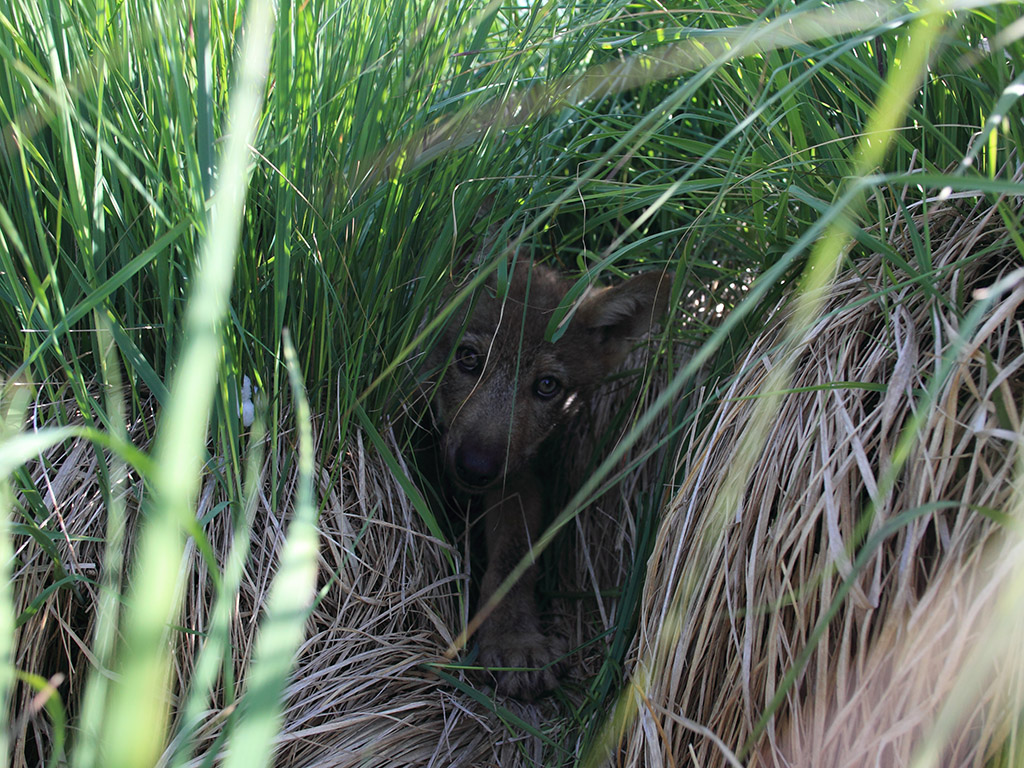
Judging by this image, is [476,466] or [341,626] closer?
[341,626]

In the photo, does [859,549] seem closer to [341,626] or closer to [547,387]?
[341,626]

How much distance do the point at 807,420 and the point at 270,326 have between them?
1147 mm

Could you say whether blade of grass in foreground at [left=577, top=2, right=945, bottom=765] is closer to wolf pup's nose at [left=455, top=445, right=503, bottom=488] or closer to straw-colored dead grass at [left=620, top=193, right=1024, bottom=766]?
straw-colored dead grass at [left=620, top=193, right=1024, bottom=766]

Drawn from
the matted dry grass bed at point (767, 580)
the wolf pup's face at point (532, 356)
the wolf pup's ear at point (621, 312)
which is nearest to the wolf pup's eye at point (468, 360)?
the wolf pup's face at point (532, 356)

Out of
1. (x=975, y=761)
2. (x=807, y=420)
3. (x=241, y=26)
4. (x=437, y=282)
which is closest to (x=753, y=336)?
(x=807, y=420)

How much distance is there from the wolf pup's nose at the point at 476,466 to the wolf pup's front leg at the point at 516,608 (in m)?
0.13

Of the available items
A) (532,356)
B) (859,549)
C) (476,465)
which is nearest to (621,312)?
(532,356)

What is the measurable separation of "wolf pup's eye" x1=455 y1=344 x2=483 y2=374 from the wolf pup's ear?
1.39ft

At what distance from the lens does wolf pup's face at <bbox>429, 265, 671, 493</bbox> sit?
2678 mm

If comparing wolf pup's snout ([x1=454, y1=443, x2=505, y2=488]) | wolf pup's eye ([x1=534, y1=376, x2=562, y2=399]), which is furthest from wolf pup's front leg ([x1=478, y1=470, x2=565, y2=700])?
wolf pup's eye ([x1=534, y1=376, x2=562, y2=399])

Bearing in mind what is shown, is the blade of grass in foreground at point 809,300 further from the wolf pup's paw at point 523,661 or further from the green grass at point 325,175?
the wolf pup's paw at point 523,661

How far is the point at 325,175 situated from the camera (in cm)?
175

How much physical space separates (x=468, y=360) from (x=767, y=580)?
1.73 m

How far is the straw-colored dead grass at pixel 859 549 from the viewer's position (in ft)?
3.64
